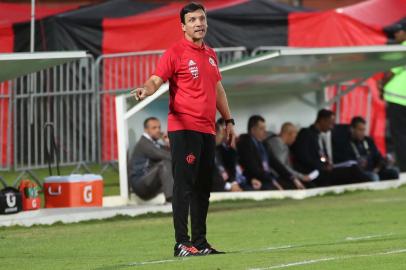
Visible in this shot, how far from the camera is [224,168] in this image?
21.1m

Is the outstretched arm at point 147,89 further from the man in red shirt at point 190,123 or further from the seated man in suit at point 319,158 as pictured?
the seated man in suit at point 319,158

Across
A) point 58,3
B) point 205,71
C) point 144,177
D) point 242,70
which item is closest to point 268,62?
point 242,70

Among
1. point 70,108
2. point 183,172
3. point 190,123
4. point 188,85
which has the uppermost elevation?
point 188,85

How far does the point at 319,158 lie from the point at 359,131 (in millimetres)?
1197

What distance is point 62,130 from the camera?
2323 cm

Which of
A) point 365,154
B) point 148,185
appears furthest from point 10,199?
point 365,154

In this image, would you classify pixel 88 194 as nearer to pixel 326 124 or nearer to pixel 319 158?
pixel 319 158

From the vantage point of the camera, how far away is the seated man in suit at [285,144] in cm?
2172

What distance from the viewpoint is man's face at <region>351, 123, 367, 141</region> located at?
23078 millimetres

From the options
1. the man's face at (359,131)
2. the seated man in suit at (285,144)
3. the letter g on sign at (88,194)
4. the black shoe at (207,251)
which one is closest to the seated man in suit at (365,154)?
the man's face at (359,131)

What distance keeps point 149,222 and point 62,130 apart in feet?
22.1

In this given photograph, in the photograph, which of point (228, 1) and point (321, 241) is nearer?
point (321, 241)

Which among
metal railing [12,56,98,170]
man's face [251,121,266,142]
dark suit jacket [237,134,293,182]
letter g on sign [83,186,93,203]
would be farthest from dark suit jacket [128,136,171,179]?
metal railing [12,56,98,170]

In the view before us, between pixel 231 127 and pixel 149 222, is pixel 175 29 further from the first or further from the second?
pixel 231 127
